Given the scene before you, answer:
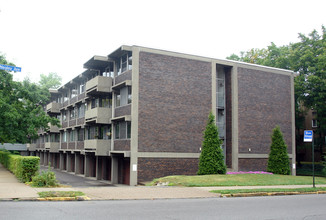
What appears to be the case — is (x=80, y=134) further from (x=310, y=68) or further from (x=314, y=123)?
(x=314, y=123)

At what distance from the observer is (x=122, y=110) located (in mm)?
30484

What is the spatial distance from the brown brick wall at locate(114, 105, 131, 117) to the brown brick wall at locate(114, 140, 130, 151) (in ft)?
7.24

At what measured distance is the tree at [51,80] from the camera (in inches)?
3204

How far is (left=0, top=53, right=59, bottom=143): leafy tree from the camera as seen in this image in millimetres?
31703

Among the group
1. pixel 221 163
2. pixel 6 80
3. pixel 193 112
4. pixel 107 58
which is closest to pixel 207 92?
pixel 193 112

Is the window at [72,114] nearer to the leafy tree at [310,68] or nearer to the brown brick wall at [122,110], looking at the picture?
the brown brick wall at [122,110]

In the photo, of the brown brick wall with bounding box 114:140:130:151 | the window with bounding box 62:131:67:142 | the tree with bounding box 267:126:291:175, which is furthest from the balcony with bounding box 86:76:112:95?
the window with bounding box 62:131:67:142

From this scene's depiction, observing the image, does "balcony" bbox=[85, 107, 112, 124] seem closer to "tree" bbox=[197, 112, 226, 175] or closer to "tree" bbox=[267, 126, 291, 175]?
"tree" bbox=[197, 112, 226, 175]

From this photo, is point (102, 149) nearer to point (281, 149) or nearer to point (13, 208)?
point (281, 149)

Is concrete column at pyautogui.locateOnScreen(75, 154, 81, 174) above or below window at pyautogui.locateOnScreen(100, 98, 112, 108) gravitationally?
below

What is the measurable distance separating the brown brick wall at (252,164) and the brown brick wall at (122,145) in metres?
10.3

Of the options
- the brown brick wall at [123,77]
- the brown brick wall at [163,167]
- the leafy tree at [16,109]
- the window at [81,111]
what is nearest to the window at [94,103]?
the window at [81,111]

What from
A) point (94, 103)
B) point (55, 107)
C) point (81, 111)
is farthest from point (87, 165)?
point (55, 107)

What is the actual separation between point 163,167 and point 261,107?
11500mm
